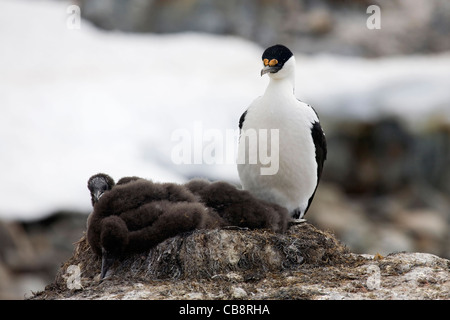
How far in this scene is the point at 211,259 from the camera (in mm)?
7078

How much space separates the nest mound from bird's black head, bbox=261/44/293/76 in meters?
1.63

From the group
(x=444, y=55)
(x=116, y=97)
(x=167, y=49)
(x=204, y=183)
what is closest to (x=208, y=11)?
(x=167, y=49)

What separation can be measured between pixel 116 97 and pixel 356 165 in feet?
24.6

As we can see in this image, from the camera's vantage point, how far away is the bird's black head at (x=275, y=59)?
27.1ft

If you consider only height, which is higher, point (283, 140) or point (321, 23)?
point (321, 23)

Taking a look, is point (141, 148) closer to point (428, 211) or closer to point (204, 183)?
point (428, 211)

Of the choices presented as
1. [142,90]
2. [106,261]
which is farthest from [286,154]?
[142,90]

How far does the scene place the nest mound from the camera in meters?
7.02

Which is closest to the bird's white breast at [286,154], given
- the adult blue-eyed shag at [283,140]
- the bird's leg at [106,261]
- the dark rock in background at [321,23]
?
the adult blue-eyed shag at [283,140]

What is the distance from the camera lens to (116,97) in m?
25.4

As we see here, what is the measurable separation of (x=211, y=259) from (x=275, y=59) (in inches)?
87.0

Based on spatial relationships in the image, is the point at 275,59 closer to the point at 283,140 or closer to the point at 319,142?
the point at 283,140

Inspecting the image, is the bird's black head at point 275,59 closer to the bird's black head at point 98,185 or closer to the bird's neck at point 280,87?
the bird's neck at point 280,87
